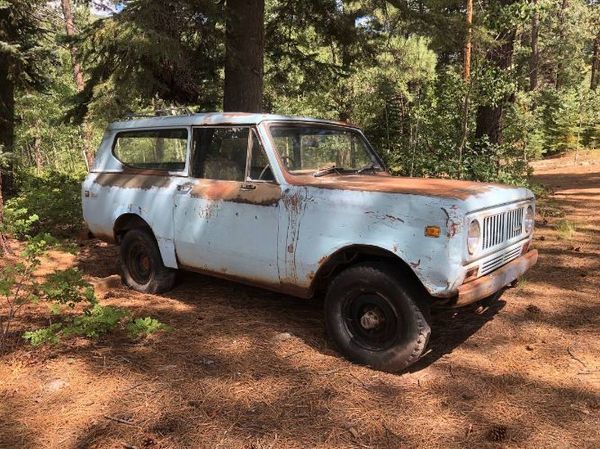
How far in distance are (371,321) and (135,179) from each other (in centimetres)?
317

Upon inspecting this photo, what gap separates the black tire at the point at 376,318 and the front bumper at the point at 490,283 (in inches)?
12.2

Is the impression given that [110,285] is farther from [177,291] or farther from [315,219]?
[315,219]

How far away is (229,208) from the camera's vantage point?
445 centimetres

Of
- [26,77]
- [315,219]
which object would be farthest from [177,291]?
[26,77]

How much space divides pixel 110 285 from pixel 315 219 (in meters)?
3.05

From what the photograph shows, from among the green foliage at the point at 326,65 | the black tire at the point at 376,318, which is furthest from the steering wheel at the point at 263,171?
the green foliage at the point at 326,65

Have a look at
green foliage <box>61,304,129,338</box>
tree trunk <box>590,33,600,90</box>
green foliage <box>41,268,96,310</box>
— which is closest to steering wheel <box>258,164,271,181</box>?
green foliage <box>61,304,129,338</box>

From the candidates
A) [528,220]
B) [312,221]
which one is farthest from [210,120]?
[528,220]

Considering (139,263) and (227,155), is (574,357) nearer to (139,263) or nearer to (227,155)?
(227,155)

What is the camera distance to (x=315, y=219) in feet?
12.7

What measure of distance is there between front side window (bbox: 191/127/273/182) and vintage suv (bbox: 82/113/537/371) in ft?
0.04

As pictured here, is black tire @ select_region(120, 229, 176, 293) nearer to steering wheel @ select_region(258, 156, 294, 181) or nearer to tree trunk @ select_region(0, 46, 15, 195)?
steering wheel @ select_region(258, 156, 294, 181)

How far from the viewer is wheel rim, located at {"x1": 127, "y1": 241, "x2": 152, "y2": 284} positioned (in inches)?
215

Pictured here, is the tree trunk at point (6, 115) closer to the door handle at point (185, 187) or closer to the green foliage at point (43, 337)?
the door handle at point (185, 187)
